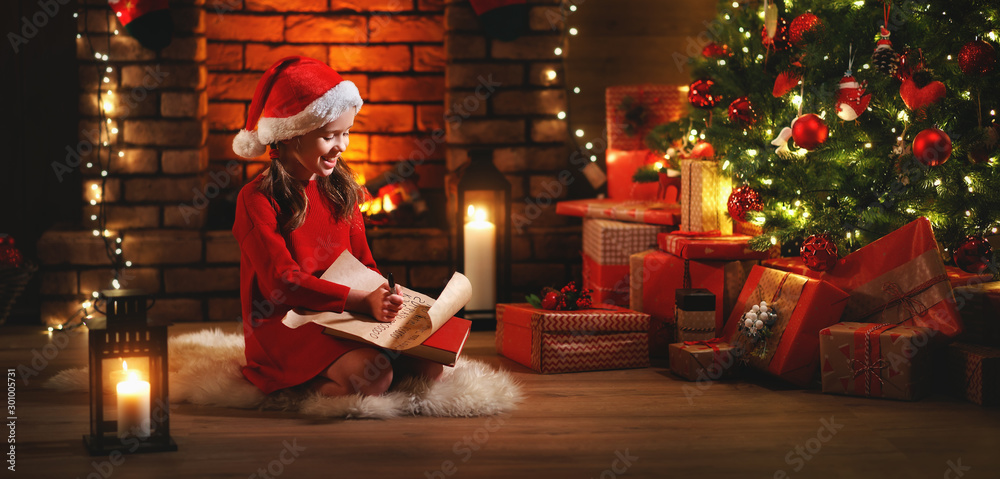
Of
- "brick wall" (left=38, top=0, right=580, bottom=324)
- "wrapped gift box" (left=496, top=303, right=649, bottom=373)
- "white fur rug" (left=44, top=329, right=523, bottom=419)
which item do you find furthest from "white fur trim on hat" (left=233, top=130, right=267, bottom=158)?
"brick wall" (left=38, top=0, right=580, bottom=324)

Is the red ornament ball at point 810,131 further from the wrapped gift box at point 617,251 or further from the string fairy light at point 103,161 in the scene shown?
the string fairy light at point 103,161

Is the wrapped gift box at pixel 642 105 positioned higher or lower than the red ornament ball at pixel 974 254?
higher

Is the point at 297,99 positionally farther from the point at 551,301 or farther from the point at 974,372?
the point at 974,372

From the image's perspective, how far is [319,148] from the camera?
232 cm

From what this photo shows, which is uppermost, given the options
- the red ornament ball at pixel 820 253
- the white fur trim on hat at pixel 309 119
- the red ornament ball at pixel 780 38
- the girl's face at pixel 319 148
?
the red ornament ball at pixel 780 38

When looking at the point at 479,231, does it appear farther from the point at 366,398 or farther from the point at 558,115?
the point at 366,398

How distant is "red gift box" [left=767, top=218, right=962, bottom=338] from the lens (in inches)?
98.8

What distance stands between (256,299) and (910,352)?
175 cm

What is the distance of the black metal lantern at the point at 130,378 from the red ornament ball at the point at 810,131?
1830mm

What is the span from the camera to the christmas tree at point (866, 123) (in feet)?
8.43

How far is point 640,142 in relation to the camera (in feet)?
12.1

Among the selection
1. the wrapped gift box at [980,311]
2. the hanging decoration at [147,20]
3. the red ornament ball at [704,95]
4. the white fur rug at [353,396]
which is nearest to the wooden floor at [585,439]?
the white fur rug at [353,396]

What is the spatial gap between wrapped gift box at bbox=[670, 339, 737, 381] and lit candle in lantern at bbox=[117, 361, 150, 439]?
152 cm

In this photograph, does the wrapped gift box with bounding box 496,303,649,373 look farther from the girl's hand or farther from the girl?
the girl's hand
